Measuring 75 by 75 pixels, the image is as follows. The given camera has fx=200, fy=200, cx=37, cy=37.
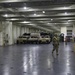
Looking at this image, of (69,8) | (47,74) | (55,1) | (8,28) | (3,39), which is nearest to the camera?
(47,74)

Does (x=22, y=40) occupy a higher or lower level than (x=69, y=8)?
lower

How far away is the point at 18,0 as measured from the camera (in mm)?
15242

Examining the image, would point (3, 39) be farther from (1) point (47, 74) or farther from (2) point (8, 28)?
(1) point (47, 74)

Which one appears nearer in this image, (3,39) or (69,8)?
(69,8)

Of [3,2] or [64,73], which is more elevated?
[3,2]

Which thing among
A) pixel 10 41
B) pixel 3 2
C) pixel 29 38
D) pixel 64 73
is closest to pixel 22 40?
pixel 29 38

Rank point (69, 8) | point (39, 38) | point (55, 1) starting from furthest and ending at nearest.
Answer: point (39, 38)
point (69, 8)
point (55, 1)

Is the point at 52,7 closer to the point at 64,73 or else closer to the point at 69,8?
the point at 69,8

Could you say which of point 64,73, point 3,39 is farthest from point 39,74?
point 3,39

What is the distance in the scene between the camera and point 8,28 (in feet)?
111

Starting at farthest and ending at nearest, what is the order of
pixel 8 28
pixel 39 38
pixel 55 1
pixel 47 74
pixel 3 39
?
pixel 39 38
pixel 8 28
pixel 3 39
pixel 55 1
pixel 47 74

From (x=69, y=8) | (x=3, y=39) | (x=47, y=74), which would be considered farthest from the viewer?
(x=3, y=39)

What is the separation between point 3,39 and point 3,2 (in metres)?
16.8

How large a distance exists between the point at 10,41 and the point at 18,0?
20303 millimetres
